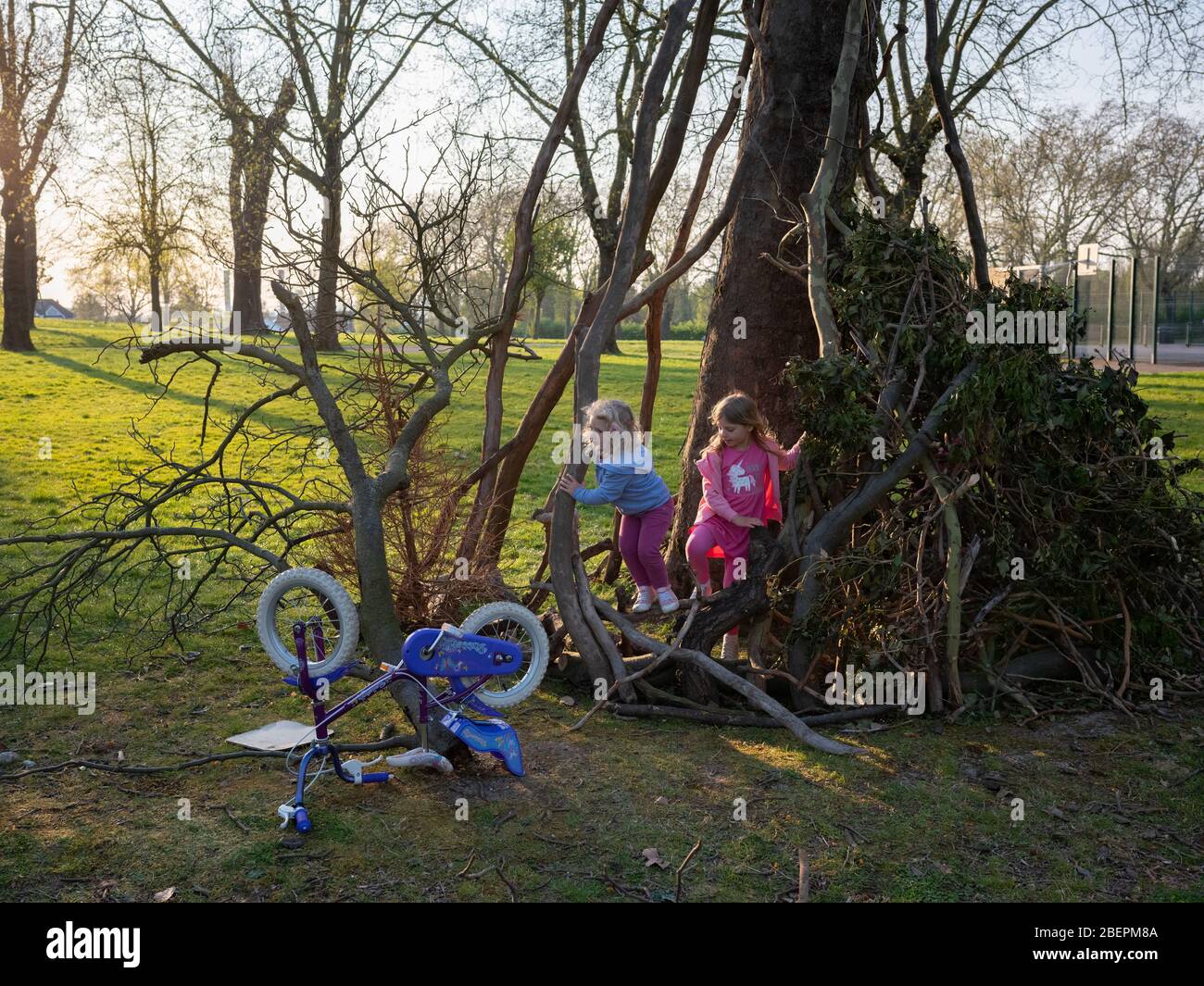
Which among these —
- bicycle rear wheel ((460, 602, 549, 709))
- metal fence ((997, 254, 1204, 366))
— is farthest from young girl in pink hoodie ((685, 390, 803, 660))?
metal fence ((997, 254, 1204, 366))

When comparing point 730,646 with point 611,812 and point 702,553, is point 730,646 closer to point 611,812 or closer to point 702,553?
point 702,553

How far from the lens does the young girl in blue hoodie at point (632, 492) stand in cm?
573

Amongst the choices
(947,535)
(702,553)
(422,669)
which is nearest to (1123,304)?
(947,535)

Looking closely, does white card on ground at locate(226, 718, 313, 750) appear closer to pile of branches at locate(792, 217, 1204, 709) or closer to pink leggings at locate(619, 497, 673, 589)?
pink leggings at locate(619, 497, 673, 589)

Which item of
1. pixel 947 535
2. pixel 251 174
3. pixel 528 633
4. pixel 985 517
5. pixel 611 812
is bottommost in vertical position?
pixel 611 812

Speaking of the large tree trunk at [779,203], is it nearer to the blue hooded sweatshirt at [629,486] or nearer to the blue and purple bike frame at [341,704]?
the blue hooded sweatshirt at [629,486]

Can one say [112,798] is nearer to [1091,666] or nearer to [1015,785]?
[1015,785]

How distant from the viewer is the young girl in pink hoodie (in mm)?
6086

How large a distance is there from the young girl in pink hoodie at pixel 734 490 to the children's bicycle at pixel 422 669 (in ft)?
5.57

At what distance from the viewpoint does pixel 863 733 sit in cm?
558

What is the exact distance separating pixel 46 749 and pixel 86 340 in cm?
2821

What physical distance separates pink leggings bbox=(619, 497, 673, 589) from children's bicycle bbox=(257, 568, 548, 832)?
1.44m

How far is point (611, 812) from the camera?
15.1 feet

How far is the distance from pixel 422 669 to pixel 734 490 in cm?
229
